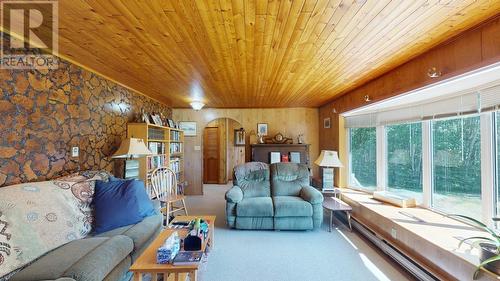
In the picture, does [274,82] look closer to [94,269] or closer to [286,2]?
[286,2]

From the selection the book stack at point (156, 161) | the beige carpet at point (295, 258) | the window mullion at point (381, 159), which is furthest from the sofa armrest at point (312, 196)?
the book stack at point (156, 161)

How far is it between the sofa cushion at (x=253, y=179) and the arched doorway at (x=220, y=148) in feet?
12.6

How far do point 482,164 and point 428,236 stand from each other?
0.92 meters

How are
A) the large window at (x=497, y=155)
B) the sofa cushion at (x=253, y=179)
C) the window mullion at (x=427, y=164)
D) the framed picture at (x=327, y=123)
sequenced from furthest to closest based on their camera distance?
the framed picture at (x=327, y=123) < the sofa cushion at (x=253, y=179) < the window mullion at (x=427, y=164) < the large window at (x=497, y=155)

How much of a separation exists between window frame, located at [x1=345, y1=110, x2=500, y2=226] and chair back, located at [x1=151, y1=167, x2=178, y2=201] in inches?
142

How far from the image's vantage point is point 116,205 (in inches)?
95.5

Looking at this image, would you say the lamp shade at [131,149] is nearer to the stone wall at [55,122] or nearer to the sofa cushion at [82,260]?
the stone wall at [55,122]

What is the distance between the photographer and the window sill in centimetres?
185

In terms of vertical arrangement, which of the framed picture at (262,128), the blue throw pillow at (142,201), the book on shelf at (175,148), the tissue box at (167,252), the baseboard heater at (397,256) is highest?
the framed picture at (262,128)

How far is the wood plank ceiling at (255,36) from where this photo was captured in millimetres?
1617

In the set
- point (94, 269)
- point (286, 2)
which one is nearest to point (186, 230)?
point (94, 269)

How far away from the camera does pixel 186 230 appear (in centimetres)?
238

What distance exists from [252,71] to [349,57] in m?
1.20

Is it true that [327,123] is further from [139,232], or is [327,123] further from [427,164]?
[139,232]
